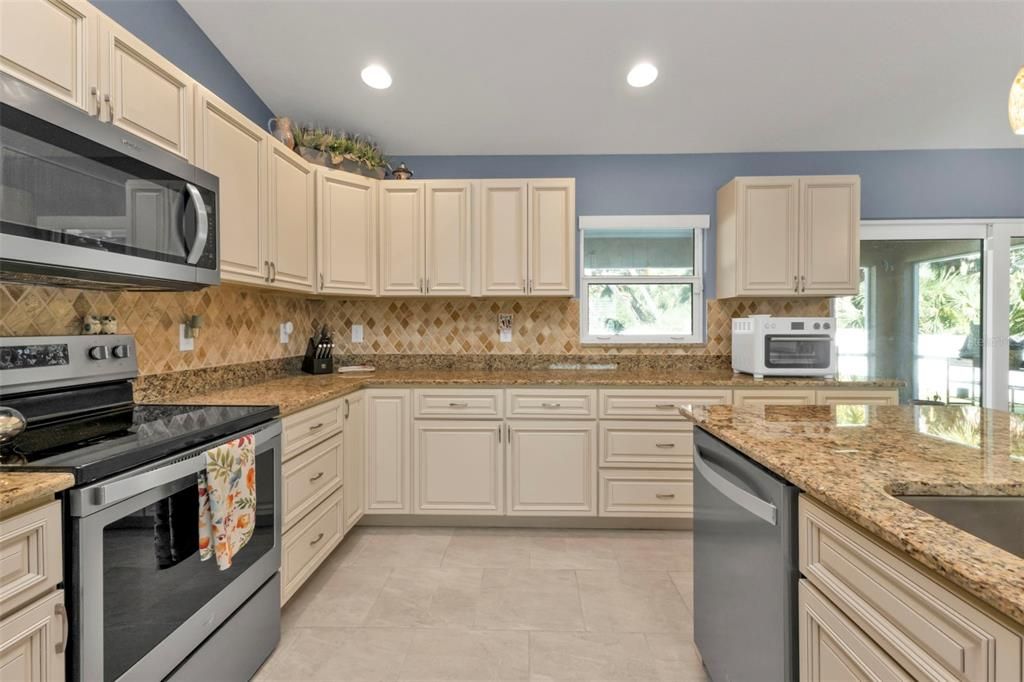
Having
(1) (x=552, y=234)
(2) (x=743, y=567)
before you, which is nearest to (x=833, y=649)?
(2) (x=743, y=567)

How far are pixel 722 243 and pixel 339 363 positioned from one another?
116 inches

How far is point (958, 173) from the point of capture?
3393 millimetres

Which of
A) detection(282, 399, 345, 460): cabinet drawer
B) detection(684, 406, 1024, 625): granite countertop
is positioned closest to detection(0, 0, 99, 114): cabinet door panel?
detection(282, 399, 345, 460): cabinet drawer

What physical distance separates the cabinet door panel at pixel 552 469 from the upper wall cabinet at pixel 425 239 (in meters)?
1.06

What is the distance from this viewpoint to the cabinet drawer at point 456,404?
290 cm

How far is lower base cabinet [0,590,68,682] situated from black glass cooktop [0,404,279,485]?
0.25 metres

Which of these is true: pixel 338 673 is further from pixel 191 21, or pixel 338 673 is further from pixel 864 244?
pixel 864 244

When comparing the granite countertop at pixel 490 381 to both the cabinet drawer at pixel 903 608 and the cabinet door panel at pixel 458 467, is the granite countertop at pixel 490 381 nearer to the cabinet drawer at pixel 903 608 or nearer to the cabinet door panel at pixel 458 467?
the cabinet door panel at pixel 458 467

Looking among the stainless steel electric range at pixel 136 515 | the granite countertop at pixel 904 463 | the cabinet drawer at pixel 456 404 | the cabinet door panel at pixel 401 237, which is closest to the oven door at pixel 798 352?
the granite countertop at pixel 904 463

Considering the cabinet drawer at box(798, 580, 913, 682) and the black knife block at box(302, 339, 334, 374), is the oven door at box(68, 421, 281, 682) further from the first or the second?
the black knife block at box(302, 339, 334, 374)

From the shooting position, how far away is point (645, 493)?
2877 millimetres

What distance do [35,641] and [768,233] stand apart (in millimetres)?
3669

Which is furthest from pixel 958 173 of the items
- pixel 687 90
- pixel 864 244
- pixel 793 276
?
pixel 687 90

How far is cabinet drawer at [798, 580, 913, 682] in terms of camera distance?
0.80m
